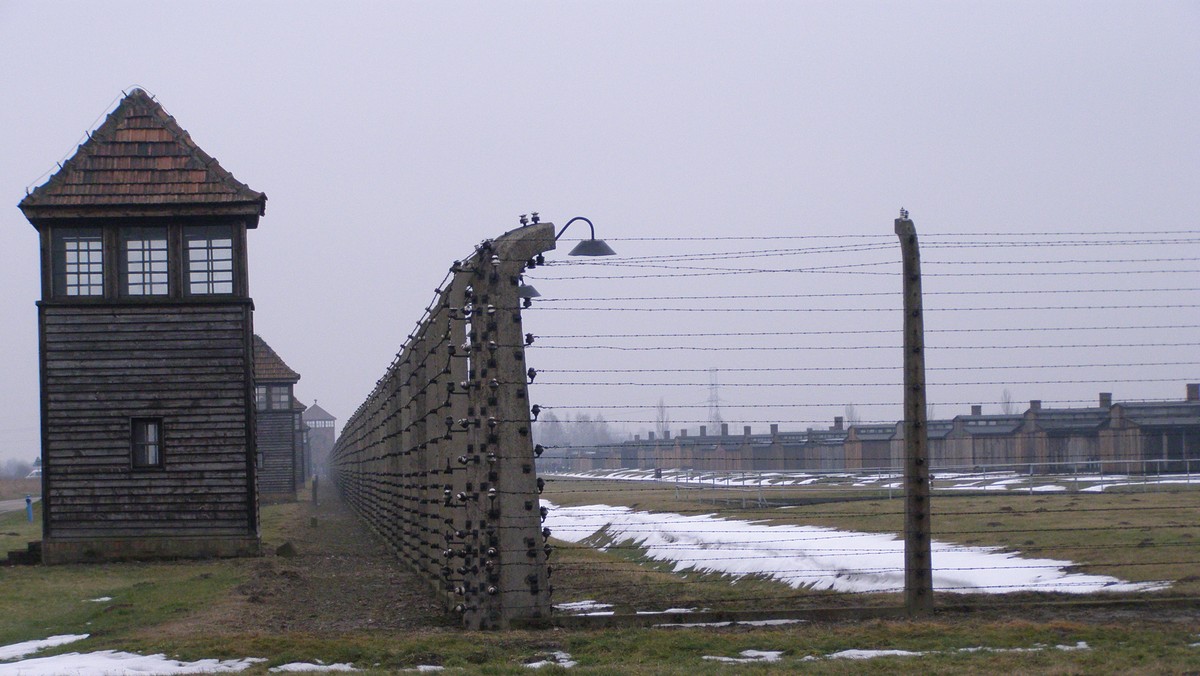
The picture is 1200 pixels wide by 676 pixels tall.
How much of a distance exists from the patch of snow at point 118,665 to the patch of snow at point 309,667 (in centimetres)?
25

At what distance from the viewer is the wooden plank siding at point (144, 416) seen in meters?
20.7

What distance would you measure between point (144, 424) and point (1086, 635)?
53.0ft

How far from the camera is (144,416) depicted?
20.8 meters

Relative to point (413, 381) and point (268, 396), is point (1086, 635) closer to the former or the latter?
point (413, 381)

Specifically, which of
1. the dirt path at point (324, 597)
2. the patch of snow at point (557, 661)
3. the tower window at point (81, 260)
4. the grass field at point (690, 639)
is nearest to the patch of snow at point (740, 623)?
the grass field at point (690, 639)

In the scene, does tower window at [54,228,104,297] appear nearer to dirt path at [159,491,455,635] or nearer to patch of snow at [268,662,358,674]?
dirt path at [159,491,455,635]

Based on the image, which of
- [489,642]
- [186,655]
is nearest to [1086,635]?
[489,642]

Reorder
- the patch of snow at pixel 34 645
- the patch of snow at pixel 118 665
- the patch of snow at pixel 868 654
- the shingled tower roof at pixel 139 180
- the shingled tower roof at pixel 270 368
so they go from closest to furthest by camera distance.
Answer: the patch of snow at pixel 868 654 → the patch of snow at pixel 118 665 → the patch of snow at pixel 34 645 → the shingled tower roof at pixel 139 180 → the shingled tower roof at pixel 270 368

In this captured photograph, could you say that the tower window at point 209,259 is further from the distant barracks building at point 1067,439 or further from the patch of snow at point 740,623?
the distant barracks building at point 1067,439

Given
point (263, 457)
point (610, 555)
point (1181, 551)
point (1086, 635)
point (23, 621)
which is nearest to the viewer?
point (1086, 635)

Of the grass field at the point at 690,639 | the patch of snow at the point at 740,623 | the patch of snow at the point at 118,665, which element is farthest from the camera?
the patch of snow at the point at 740,623

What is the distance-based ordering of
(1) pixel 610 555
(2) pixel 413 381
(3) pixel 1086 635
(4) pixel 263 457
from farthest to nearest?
1. (4) pixel 263 457
2. (1) pixel 610 555
3. (2) pixel 413 381
4. (3) pixel 1086 635

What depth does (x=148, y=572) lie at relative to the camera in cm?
1870

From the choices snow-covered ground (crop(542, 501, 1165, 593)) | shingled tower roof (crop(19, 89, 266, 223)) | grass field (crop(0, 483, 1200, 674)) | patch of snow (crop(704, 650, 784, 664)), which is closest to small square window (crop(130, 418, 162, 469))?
shingled tower roof (crop(19, 89, 266, 223))
